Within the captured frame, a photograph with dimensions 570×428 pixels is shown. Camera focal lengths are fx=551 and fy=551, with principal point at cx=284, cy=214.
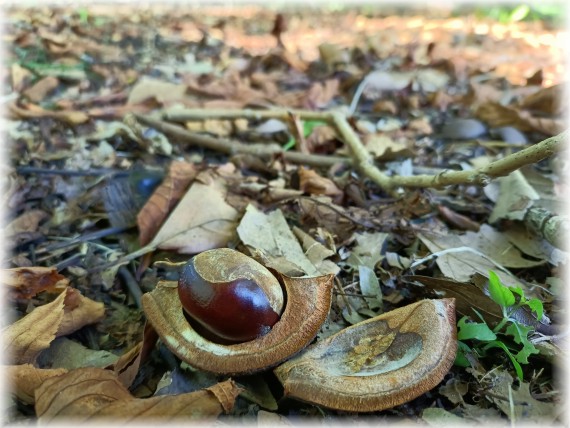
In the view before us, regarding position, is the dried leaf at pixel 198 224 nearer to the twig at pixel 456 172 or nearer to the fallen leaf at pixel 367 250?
the fallen leaf at pixel 367 250

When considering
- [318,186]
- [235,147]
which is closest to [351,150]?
[318,186]

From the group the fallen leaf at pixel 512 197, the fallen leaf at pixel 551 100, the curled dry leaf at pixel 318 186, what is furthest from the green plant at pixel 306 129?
the fallen leaf at pixel 551 100

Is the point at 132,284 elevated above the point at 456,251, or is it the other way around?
the point at 456,251

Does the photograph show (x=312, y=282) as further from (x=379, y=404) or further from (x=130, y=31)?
(x=130, y=31)

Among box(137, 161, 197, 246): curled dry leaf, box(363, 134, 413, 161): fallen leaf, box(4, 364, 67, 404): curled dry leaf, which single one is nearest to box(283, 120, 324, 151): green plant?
box(363, 134, 413, 161): fallen leaf

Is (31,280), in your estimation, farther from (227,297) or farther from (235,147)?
(235,147)

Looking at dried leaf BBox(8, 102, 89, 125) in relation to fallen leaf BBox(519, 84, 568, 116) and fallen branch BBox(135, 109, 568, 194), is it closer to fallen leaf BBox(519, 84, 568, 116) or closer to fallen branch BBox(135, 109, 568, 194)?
fallen branch BBox(135, 109, 568, 194)
